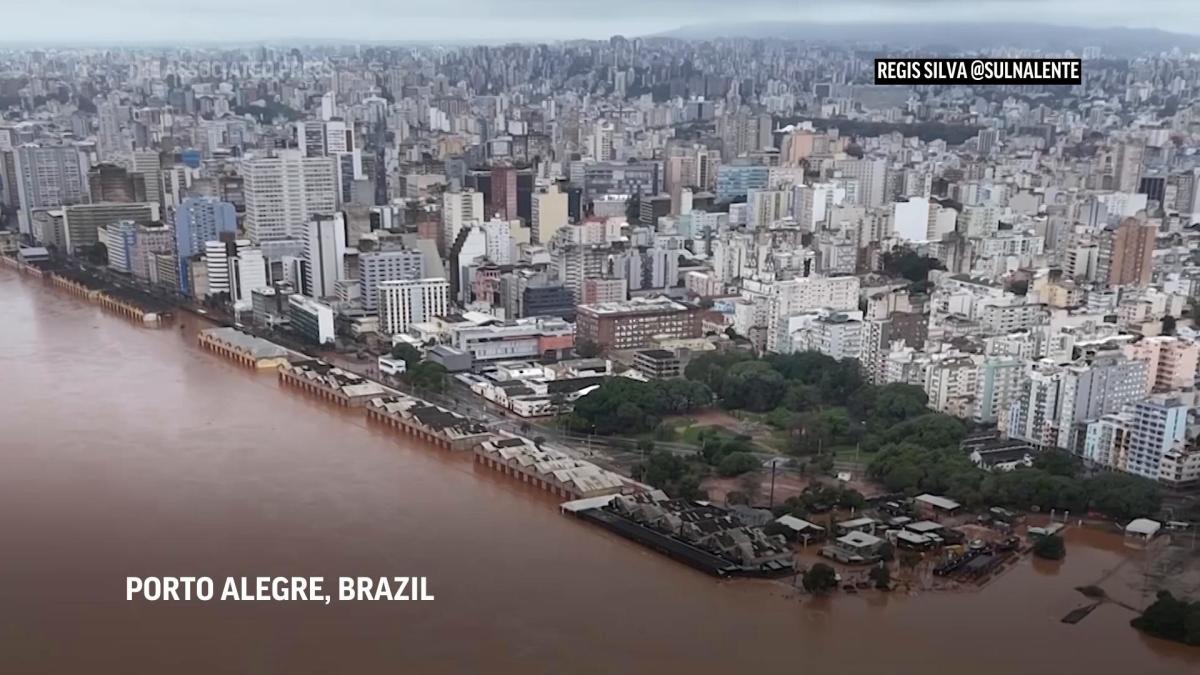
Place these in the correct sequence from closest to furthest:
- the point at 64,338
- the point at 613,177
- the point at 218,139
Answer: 1. the point at 64,338
2. the point at 613,177
3. the point at 218,139

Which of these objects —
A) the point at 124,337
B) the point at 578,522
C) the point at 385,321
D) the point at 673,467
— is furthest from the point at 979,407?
the point at 124,337

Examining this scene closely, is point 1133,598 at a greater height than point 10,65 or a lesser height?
lesser

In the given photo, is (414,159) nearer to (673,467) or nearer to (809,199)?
(809,199)

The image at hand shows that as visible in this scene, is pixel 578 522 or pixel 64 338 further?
pixel 64 338

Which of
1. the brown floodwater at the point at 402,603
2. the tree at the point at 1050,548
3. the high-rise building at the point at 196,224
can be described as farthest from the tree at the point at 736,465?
the high-rise building at the point at 196,224

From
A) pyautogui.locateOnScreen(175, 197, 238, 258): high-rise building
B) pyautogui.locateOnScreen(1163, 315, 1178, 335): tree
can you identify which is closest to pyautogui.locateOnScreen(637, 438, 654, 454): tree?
pyautogui.locateOnScreen(1163, 315, 1178, 335): tree

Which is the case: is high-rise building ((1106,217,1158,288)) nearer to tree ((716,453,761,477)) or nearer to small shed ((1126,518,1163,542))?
small shed ((1126,518,1163,542))
